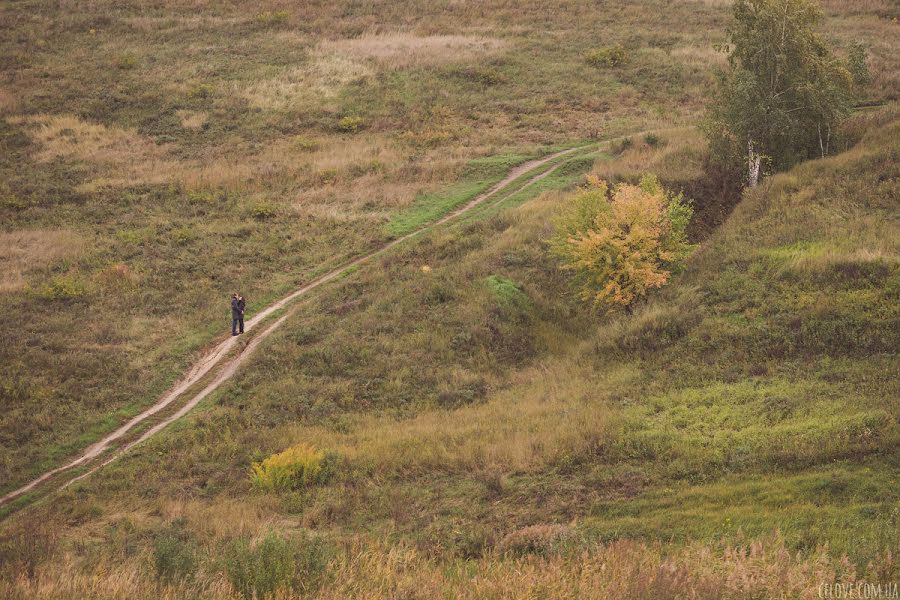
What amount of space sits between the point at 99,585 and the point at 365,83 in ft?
183

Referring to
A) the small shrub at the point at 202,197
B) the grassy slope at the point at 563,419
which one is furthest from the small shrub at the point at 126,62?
the grassy slope at the point at 563,419

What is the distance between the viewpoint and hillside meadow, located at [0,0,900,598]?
1237cm

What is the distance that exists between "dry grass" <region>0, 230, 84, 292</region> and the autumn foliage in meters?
23.6

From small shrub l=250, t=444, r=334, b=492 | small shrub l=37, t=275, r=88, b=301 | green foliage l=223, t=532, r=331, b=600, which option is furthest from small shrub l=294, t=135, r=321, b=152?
green foliage l=223, t=532, r=331, b=600

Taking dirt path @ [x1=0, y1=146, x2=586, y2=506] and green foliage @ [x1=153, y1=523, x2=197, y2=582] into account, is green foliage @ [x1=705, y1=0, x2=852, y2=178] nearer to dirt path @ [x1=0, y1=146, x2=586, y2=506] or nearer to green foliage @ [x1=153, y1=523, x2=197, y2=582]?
dirt path @ [x1=0, y1=146, x2=586, y2=506]

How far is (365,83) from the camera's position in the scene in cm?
6122

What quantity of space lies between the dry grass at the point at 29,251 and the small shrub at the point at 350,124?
20989mm

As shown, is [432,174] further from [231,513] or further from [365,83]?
[231,513]

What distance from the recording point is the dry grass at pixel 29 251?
34.3 meters

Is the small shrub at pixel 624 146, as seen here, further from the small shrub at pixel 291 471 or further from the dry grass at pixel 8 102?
the dry grass at pixel 8 102

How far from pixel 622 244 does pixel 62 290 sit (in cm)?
2331

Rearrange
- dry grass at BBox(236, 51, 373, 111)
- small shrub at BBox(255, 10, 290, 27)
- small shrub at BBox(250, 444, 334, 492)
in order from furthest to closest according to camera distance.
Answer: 1. small shrub at BBox(255, 10, 290, 27)
2. dry grass at BBox(236, 51, 373, 111)
3. small shrub at BBox(250, 444, 334, 492)

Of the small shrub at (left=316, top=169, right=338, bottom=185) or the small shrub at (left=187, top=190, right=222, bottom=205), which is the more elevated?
the small shrub at (left=316, top=169, right=338, bottom=185)

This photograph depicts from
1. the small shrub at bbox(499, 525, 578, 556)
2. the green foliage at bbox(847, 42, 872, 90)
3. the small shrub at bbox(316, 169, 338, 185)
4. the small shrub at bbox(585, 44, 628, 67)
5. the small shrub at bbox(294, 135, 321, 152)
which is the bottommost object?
the small shrub at bbox(499, 525, 578, 556)
